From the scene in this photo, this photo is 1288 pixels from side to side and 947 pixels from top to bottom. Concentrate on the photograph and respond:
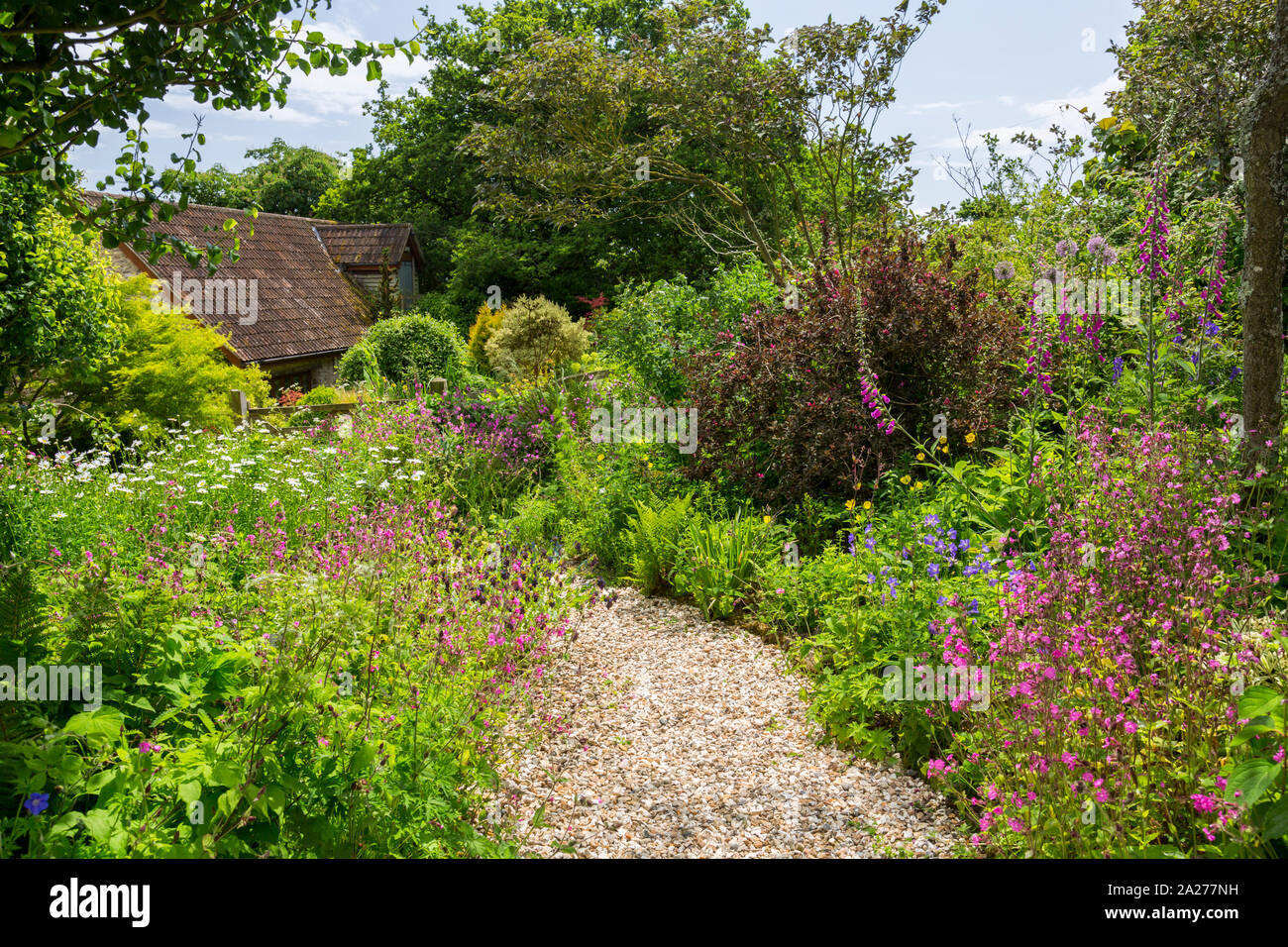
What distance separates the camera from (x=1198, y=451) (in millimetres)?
4609

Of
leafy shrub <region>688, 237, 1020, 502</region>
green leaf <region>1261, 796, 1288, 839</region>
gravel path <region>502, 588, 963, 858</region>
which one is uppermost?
leafy shrub <region>688, 237, 1020, 502</region>

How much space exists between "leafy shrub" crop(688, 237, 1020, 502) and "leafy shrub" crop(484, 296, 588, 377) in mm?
8585

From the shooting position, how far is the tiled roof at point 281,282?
18.2 meters

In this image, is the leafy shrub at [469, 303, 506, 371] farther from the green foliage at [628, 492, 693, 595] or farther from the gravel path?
the gravel path

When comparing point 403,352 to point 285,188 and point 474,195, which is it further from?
point 285,188

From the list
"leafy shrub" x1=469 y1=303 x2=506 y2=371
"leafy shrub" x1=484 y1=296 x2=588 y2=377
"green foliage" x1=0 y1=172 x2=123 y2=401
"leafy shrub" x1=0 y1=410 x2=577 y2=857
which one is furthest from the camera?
"leafy shrub" x1=469 y1=303 x2=506 y2=371

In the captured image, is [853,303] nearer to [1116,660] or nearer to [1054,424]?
[1054,424]

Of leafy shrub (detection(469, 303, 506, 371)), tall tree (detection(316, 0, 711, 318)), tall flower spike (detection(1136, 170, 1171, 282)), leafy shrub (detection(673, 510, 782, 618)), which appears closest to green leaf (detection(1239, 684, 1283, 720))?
tall flower spike (detection(1136, 170, 1171, 282))

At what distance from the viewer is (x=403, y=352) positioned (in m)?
15.7

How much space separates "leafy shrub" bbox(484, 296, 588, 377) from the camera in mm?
15367

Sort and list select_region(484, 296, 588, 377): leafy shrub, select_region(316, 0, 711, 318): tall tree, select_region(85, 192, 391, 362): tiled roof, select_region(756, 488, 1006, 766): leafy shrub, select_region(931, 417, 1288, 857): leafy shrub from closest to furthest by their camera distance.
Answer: select_region(931, 417, 1288, 857): leafy shrub
select_region(756, 488, 1006, 766): leafy shrub
select_region(484, 296, 588, 377): leafy shrub
select_region(85, 192, 391, 362): tiled roof
select_region(316, 0, 711, 318): tall tree

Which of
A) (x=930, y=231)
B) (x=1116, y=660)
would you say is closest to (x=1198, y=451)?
(x=1116, y=660)

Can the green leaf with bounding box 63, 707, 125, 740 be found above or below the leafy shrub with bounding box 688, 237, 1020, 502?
below

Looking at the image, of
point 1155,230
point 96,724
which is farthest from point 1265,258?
point 96,724
